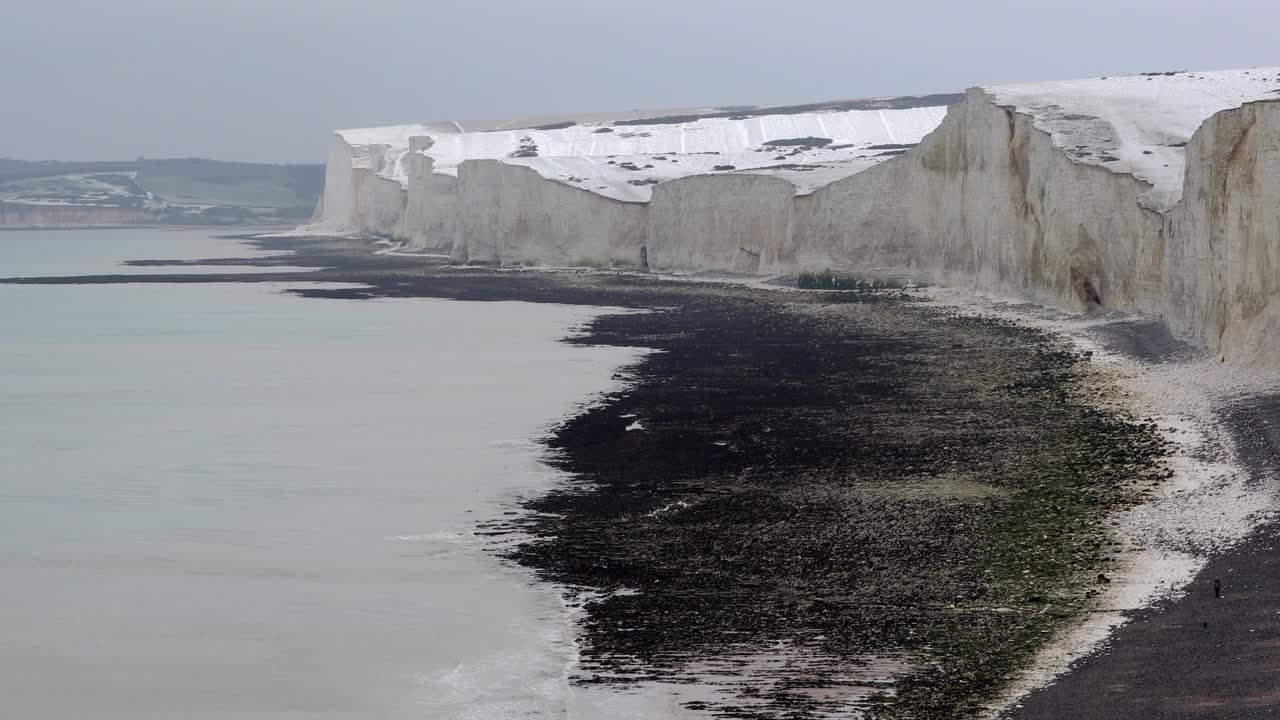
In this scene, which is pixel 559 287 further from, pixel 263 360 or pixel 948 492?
pixel 948 492

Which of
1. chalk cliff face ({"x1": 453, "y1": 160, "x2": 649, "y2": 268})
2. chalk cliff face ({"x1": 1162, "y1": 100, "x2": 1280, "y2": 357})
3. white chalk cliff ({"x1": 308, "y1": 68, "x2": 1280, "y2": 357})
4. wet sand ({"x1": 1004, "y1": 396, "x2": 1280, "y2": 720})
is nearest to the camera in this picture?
wet sand ({"x1": 1004, "y1": 396, "x2": 1280, "y2": 720})

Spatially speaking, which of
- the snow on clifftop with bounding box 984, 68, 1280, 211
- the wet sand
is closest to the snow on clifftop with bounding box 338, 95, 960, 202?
the snow on clifftop with bounding box 984, 68, 1280, 211

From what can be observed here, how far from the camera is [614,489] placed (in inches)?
387

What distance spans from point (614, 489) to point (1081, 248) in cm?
1159

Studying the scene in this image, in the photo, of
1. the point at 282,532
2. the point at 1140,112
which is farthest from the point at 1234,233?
the point at 282,532

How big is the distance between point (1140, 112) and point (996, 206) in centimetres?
248

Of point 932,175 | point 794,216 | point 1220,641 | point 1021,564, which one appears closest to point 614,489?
point 1021,564

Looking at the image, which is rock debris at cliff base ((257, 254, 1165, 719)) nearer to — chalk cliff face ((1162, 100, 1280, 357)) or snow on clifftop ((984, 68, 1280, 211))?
chalk cliff face ((1162, 100, 1280, 357))

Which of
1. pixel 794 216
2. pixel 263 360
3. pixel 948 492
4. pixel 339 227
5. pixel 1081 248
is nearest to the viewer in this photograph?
pixel 948 492

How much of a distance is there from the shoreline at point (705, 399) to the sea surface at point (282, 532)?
330 millimetres

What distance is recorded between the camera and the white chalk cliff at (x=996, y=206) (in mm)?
14070

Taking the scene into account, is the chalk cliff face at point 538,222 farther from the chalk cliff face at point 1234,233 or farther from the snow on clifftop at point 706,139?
the chalk cliff face at point 1234,233

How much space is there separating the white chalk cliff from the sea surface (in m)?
5.81

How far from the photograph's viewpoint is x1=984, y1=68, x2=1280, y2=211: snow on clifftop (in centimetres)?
1920
